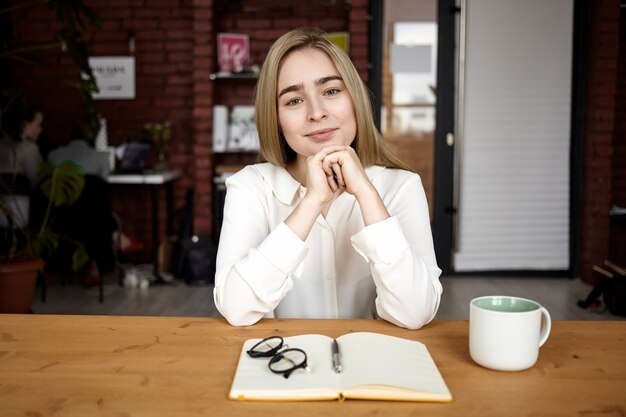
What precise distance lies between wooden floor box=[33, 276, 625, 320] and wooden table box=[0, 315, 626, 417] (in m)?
2.56

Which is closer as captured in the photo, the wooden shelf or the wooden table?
the wooden table

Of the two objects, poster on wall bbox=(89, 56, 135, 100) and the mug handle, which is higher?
poster on wall bbox=(89, 56, 135, 100)

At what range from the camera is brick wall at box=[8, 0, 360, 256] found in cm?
511

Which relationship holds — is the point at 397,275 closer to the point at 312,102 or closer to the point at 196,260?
the point at 312,102

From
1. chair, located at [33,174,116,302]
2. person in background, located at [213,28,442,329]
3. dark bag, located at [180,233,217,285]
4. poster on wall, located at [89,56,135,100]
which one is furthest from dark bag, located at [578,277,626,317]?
poster on wall, located at [89,56,135,100]

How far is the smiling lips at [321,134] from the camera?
1.45 m

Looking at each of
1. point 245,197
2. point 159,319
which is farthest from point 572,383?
point 245,197

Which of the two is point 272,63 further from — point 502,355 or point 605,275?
point 605,275

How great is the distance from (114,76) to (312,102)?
13.9 ft

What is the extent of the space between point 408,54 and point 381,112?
18.9 inches

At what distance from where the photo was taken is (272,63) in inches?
58.7

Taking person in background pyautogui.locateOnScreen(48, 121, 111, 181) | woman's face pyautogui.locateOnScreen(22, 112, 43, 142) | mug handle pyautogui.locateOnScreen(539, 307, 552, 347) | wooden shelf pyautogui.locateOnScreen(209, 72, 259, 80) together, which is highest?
wooden shelf pyautogui.locateOnScreen(209, 72, 259, 80)

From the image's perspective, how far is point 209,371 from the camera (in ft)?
2.97

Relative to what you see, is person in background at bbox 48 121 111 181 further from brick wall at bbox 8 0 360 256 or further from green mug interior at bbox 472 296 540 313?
green mug interior at bbox 472 296 540 313
